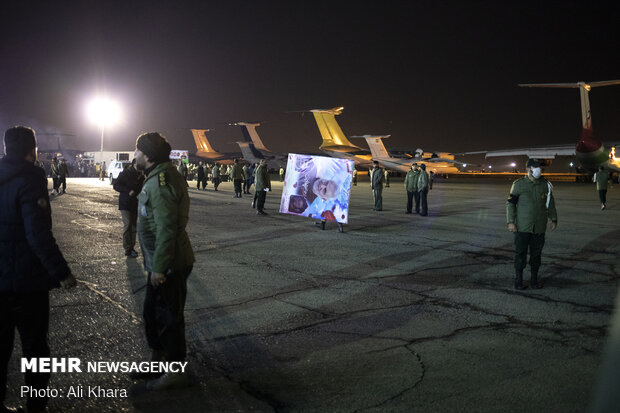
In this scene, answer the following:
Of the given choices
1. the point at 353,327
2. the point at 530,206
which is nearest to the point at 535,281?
the point at 530,206

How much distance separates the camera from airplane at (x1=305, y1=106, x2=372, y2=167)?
5447 cm

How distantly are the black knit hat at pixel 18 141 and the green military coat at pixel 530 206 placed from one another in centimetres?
629

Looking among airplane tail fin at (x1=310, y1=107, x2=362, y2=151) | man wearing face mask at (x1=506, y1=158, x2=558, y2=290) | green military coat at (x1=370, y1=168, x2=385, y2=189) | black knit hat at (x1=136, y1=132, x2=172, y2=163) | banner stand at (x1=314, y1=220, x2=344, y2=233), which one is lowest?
banner stand at (x1=314, y1=220, x2=344, y2=233)

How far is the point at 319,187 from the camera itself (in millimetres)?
13086

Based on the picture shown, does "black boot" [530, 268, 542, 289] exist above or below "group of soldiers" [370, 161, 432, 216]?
below

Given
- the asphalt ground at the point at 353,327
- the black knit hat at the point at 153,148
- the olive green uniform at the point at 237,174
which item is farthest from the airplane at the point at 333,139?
the black knit hat at the point at 153,148

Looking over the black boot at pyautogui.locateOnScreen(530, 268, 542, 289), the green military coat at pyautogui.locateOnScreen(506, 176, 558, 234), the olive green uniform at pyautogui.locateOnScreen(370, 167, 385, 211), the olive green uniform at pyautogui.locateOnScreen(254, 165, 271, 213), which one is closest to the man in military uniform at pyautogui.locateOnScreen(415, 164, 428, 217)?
the olive green uniform at pyautogui.locateOnScreen(370, 167, 385, 211)

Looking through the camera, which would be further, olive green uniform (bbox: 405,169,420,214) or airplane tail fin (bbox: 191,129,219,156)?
airplane tail fin (bbox: 191,129,219,156)

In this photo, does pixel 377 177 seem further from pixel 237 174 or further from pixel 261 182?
pixel 237 174

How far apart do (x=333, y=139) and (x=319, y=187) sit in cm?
4321

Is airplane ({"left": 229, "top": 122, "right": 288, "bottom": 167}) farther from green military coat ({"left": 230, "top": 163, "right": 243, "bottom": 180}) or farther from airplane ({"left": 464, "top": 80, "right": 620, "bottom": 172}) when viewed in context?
green military coat ({"left": 230, "top": 163, "right": 243, "bottom": 180})

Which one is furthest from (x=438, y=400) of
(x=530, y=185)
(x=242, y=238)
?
(x=242, y=238)

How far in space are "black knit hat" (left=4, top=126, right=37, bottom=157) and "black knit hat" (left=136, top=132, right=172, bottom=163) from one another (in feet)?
2.50

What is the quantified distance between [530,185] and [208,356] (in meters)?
5.40
